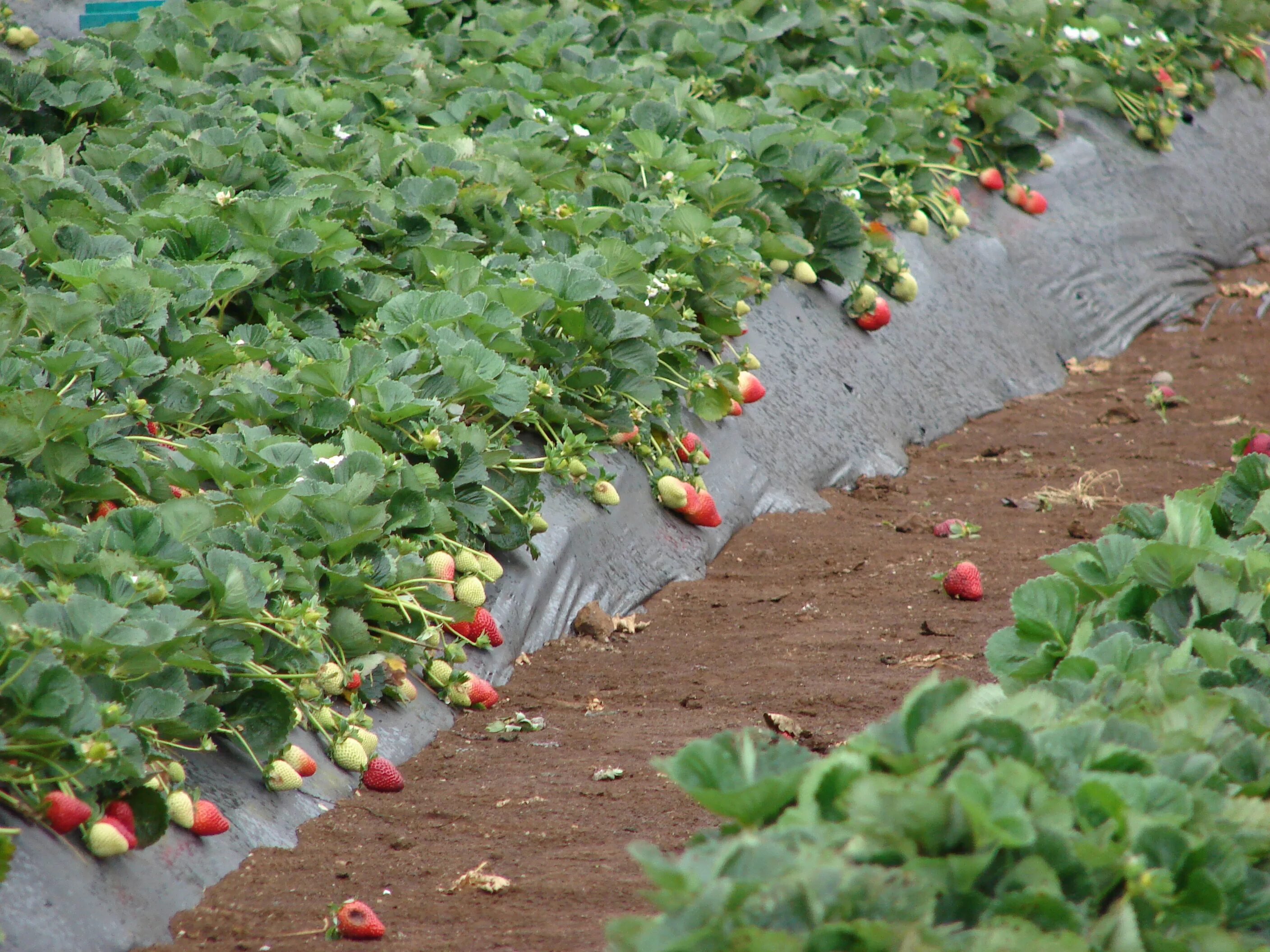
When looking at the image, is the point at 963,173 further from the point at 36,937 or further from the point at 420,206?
the point at 36,937

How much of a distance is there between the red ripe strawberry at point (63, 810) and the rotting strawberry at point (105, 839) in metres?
0.02

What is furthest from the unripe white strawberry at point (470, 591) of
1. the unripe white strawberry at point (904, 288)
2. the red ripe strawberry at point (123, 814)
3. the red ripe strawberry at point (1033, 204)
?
the red ripe strawberry at point (1033, 204)

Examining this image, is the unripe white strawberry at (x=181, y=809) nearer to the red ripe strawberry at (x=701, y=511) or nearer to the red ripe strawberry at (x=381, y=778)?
the red ripe strawberry at (x=381, y=778)

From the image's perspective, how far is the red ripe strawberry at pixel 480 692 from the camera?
247cm

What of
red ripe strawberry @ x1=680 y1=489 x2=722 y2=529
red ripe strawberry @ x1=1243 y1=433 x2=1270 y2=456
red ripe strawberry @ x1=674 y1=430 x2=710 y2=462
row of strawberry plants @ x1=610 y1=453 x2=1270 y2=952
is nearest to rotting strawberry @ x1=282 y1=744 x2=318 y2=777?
row of strawberry plants @ x1=610 y1=453 x2=1270 y2=952

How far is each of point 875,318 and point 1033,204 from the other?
146 centimetres

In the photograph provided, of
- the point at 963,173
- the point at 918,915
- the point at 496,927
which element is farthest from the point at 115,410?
the point at 963,173

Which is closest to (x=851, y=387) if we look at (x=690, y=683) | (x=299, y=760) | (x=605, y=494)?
(x=605, y=494)

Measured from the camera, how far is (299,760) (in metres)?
2.06

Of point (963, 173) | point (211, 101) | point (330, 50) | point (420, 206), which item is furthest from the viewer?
point (963, 173)

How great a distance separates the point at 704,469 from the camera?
3.45 metres

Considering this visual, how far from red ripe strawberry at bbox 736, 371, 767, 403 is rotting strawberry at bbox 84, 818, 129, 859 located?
2217 millimetres

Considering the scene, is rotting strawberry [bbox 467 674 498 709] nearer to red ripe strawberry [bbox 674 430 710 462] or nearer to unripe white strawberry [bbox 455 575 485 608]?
unripe white strawberry [bbox 455 575 485 608]

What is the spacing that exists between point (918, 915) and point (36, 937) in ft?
3.78
